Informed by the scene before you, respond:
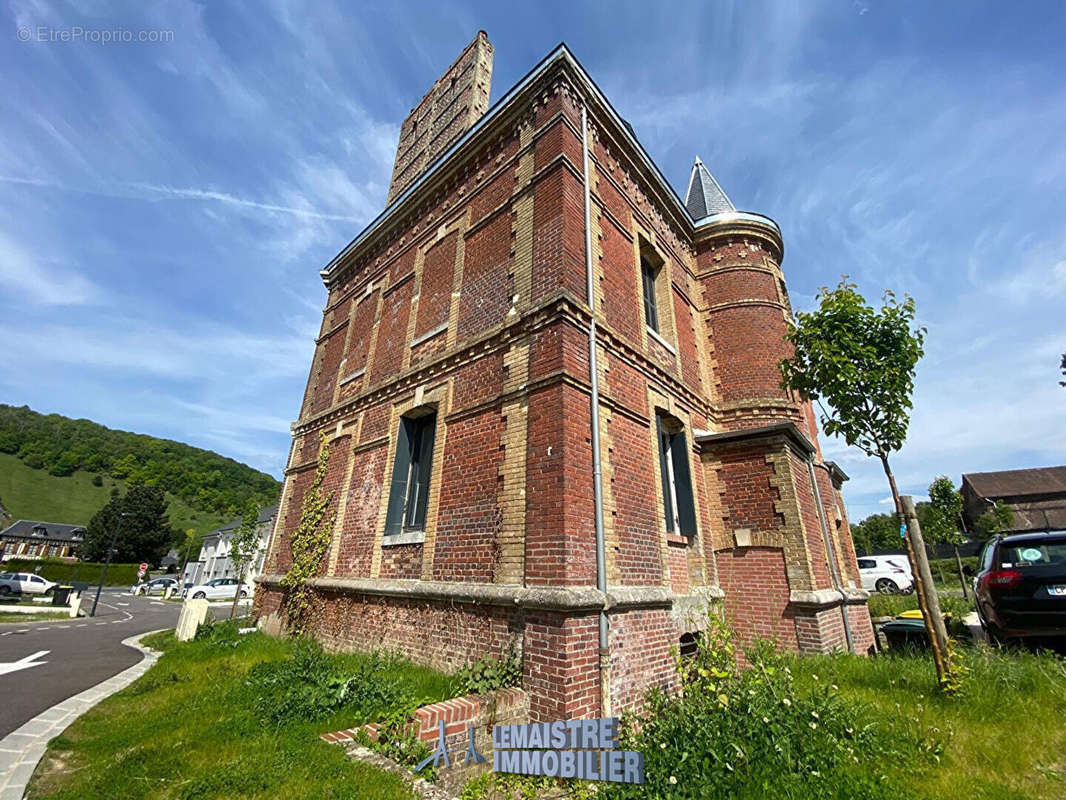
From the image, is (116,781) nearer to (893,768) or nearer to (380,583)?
(380,583)

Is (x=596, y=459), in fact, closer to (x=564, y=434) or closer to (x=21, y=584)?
(x=564, y=434)

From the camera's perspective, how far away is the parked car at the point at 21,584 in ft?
90.3

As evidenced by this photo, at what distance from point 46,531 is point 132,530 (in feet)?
68.3

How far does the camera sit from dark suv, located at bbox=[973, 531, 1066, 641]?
18.9ft

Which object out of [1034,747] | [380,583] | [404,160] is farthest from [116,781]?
[404,160]

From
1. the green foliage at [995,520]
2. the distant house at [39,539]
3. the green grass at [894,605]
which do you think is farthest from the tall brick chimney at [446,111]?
the distant house at [39,539]

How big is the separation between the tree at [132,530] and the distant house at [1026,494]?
312ft

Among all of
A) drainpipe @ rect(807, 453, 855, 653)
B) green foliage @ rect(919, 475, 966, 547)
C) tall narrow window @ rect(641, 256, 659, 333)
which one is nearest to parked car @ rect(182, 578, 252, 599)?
tall narrow window @ rect(641, 256, 659, 333)

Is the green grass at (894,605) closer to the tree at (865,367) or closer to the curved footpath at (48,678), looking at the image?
the tree at (865,367)

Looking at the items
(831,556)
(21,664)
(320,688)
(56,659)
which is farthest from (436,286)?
(56,659)

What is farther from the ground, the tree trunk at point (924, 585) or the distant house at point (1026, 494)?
the distant house at point (1026, 494)

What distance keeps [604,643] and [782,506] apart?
5.06 m

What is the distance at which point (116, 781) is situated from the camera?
381 centimetres

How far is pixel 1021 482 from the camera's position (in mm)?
47781
